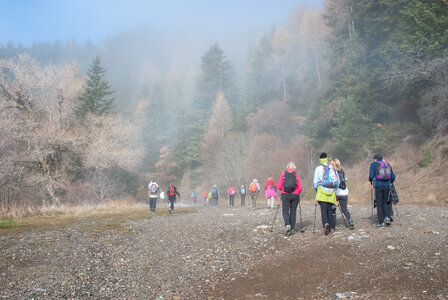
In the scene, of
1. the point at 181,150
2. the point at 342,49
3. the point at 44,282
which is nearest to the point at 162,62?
the point at 181,150

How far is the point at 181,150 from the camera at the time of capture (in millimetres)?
52094

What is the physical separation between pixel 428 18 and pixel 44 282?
21655mm

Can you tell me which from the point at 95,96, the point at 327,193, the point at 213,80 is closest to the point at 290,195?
the point at 327,193

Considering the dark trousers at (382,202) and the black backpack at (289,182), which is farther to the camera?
the black backpack at (289,182)

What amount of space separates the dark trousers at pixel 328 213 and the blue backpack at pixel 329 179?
0.48m

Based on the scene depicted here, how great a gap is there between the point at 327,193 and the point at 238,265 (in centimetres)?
311

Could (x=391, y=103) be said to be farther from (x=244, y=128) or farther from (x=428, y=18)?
(x=244, y=128)

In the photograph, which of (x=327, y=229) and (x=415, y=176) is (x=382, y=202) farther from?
(x=415, y=176)

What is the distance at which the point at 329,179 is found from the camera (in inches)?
300

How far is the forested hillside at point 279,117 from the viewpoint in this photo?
18312mm

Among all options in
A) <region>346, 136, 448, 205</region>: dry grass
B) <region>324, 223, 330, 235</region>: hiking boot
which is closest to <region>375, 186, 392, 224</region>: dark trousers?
<region>324, 223, 330, 235</region>: hiking boot

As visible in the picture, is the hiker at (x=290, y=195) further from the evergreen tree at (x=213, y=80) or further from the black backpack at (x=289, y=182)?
the evergreen tree at (x=213, y=80)

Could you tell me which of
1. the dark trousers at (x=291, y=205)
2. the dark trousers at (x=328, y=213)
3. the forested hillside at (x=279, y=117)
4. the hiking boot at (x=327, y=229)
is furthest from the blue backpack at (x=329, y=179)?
the forested hillside at (x=279, y=117)

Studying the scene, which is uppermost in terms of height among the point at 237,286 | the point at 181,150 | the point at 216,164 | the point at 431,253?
the point at 181,150
